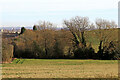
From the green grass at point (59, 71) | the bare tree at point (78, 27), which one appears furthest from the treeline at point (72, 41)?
the green grass at point (59, 71)

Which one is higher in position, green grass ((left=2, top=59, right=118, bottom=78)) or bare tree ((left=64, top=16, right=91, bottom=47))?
bare tree ((left=64, top=16, right=91, bottom=47))

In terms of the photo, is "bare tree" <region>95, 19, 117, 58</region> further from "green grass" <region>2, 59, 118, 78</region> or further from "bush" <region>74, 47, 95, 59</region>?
"green grass" <region>2, 59, 118, 78</region>

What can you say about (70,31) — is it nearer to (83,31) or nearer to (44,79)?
(83,31)

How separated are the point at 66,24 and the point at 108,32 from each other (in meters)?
9.48

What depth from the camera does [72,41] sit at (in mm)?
39906

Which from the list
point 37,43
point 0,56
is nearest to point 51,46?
point 37,43

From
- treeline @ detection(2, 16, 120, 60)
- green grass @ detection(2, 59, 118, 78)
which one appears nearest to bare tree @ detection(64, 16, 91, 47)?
treeline @ detection(2, 16, 120, 60)

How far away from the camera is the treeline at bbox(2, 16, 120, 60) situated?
37.4m

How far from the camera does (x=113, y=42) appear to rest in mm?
34500

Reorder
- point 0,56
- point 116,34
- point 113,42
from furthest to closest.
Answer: point 116,34 < point 113,42 < point 0,56

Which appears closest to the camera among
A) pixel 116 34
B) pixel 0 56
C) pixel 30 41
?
pixel 0 56

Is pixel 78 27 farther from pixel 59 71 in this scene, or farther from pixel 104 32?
pixel 59 71

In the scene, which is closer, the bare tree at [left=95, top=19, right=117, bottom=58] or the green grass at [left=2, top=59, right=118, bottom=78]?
the green grass at [left=2, top=59, right=118, bottom=78]

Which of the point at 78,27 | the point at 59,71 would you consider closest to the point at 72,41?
the point at 78,27
